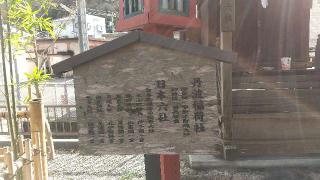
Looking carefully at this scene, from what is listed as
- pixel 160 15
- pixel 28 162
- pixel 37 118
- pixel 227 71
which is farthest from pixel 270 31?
pixel 28 162

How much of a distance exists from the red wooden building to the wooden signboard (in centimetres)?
90

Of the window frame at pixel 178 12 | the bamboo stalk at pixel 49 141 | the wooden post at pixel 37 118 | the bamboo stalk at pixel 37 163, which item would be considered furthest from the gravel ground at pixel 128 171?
the window frame at pixel 178 12

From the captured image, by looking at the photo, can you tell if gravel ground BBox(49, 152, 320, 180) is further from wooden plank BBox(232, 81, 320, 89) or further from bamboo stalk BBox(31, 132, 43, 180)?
bamboo stalk BBox(31, 132, 43, 180)

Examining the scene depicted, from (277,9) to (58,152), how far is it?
23.2 feet

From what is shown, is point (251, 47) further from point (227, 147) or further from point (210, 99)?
point (210, 99)

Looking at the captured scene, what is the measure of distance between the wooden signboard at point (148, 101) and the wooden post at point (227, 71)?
189 cm

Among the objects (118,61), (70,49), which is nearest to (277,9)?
(118,61)

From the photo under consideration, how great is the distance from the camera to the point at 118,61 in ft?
9.16

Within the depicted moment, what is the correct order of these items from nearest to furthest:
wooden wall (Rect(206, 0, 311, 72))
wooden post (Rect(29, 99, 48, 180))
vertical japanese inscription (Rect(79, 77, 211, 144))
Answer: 1. vertical japanese inscription (Rect(79, 77, 211, 144))
2. wooden post (Rect(29, 99, 48, 180))
3. wooden wall (Rect(206, 0, 311, 72))

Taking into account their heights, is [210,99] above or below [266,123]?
above

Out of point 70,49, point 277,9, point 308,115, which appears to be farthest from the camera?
point 70,49

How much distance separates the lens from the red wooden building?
3586 mm

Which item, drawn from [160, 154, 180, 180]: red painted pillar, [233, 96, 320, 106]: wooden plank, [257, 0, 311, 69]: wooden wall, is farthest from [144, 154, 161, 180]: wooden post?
[257, 0, 311, 69]: wooden wall

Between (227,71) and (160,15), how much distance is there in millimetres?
1648
